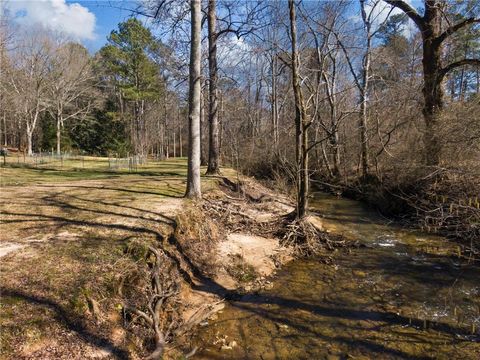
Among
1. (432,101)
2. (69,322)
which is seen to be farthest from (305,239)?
(432,101)

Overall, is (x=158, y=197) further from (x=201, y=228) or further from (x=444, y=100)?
(x=444, y=100)

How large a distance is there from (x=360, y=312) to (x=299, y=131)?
4848 mm

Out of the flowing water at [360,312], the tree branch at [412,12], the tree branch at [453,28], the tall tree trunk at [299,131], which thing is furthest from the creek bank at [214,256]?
the tree branch at [412,12]

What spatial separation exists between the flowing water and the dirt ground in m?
0.68

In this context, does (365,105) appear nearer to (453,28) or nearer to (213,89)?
(453,28)

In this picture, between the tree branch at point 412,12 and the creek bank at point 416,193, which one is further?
the tree branch at point 412,12

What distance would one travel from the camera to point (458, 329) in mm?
5086

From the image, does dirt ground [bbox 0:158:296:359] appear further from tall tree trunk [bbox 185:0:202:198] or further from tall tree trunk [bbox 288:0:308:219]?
tall tree trunk [bbox 288:0:308:219]

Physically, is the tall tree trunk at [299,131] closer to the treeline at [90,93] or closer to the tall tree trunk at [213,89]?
the tall tree trunk at [213,89]

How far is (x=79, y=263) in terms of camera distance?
16.1 ft

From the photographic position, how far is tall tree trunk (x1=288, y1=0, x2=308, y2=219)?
8.67 m

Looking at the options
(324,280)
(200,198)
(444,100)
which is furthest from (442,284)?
(444,100)

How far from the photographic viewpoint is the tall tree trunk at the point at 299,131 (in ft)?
28.5

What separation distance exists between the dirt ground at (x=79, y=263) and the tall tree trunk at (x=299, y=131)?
5.14 ft
